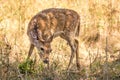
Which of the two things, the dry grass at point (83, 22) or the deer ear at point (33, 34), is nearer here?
the deer ear at point (33, 34)

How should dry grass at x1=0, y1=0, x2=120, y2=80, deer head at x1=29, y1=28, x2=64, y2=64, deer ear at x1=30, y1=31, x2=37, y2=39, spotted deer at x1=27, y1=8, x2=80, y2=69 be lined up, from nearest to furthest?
deer head at x1=29, y1=28, x2=64, y2=64 < deer ear at x1=30, y1=31, x2=37, y2=39 < spotted deer at x1=27, y1=8, x2=80, y2=69 < dry grass at x1=0, y1=0, x2=120, y2=80

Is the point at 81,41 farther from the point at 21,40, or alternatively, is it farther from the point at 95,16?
the point at 21,40

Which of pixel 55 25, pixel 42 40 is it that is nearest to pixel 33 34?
pixel 42 40

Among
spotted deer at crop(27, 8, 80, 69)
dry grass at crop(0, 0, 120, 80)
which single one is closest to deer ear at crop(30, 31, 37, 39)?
spotted deer at crop(27, 8, 80, 69)

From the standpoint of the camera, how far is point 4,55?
443 centimetres

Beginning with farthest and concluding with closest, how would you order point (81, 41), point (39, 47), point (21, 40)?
point (81, 41), point (21, 40), point (39, 47)

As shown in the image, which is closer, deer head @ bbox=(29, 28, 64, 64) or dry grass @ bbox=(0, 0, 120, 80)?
deer head @ bbox=(29, 28, 64, 64)

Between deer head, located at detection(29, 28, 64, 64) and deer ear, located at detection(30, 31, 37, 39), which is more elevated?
deer ear, located at detection(30, 31, 37, 39)

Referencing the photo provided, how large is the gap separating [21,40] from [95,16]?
2.50 meters

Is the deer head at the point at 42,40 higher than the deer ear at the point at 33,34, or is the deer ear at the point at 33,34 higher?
the deer ear at the point at 33,34

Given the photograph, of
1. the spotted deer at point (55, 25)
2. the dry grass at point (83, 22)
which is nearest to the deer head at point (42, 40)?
the spotted deer at point (55, 25)

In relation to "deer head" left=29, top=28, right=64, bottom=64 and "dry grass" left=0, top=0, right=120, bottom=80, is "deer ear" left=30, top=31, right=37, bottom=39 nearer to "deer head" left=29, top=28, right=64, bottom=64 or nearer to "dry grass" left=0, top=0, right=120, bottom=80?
"deer head" left=29, top=28, right=64, bottom=64

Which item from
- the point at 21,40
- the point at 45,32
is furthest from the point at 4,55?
the point at 21,40

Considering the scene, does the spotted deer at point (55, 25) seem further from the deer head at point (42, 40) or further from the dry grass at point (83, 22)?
the dry grass at point (83, 22)
